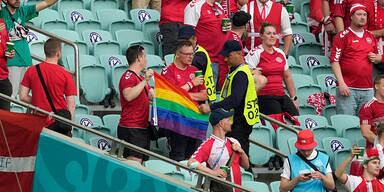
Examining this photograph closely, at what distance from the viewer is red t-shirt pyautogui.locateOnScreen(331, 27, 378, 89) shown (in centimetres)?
1327

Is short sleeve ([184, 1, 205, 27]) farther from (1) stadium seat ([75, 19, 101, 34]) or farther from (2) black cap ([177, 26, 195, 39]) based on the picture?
(1) stadium seat ([75, 19, 101, 34])

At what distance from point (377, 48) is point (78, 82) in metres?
4.42

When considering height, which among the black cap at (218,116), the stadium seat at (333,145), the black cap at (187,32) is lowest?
the stadium seat at (333,145)

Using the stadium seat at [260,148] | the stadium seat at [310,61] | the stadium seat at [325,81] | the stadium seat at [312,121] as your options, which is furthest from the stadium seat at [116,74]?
the stadium seat at [310,61]

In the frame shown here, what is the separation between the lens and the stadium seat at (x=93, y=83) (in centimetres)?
1241

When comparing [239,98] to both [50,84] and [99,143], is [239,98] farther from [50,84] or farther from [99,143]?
[50,84]

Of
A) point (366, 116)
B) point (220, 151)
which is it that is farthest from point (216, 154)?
point (366, 116)

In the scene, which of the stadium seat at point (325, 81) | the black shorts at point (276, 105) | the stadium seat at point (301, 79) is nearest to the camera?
the black shorts at point (276, 105)

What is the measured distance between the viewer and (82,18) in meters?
14.4

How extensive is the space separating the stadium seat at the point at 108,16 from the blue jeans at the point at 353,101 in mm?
3582

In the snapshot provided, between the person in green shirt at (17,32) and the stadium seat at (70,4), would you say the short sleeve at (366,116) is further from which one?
the stadium seat at (70,4)

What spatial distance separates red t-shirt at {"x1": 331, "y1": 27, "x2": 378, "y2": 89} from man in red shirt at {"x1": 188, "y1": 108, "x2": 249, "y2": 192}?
12.5 ft

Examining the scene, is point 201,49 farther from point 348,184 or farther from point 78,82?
point 348,184

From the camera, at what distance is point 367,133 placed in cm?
1195
